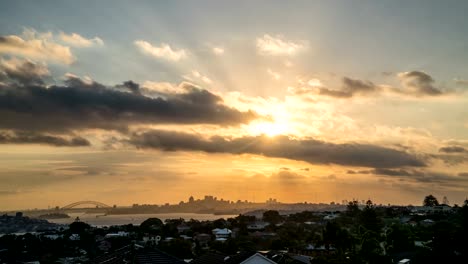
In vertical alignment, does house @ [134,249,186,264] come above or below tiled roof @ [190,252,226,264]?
above

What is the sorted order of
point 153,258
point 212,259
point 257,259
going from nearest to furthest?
point 153,258 < point 257,259 < point 212,259

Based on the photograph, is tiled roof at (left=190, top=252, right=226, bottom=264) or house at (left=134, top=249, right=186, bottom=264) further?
tiled roof at (left=190, top=252, right=226, bottom=264)

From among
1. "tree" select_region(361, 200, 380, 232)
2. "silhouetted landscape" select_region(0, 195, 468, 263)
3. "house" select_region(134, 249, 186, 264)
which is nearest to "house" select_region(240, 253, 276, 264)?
"silhouetted landscape" select_region(0, 195, 468, 263)

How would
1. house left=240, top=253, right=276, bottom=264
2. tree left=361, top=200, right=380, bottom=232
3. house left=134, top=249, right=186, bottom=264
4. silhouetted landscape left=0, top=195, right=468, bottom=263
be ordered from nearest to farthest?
house left=134, top=249, right=186, bottom=264 < silhouetted landscape left=0, top=195, right=468, bottom=263 < house left=240, top=253, right=276, bottom=264 < tree left=361, top=200, right=380, bottom=232

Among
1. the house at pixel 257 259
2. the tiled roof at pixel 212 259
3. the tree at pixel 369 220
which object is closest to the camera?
the house at pixel 257 259

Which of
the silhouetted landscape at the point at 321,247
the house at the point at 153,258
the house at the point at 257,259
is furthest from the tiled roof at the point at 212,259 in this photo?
the house at the point at 153,258

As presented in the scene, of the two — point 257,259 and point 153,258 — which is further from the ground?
point 153,258

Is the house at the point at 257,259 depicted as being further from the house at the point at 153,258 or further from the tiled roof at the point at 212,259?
the house at the point at 153,258

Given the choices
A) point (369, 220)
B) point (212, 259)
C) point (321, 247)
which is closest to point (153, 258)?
point (212, 259)

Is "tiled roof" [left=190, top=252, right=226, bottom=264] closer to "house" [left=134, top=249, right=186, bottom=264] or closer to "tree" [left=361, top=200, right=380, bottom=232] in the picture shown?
"house" [left=134, top=249, right=186, bottom=264]

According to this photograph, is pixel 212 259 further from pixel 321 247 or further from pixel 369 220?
pixel 369 220

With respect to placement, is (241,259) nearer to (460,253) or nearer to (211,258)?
(211,258)

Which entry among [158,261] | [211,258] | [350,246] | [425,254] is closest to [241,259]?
[211,258]

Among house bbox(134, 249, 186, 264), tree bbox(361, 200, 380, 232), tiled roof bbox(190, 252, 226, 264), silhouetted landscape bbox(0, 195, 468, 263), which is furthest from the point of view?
tree bbox(361, 200, 380, 232)
